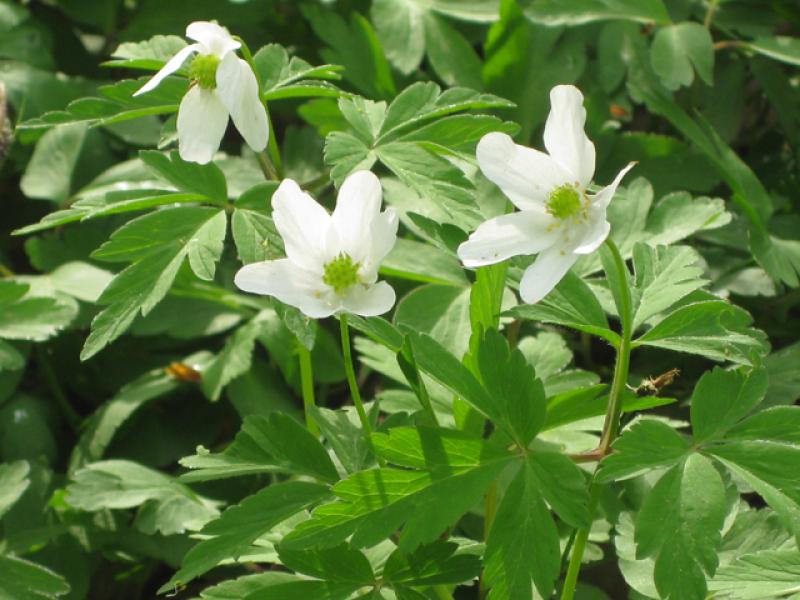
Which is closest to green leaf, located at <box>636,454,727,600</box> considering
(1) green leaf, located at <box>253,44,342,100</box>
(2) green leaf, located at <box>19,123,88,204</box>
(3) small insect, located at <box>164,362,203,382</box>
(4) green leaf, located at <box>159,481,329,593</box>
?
(4) green leaf, located at <box>159,481,329,593</box>

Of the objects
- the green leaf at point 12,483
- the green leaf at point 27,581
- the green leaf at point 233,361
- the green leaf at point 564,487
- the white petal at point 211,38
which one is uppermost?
the white petal at point 211,38

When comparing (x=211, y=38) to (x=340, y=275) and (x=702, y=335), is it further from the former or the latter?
(x=702, y=335)

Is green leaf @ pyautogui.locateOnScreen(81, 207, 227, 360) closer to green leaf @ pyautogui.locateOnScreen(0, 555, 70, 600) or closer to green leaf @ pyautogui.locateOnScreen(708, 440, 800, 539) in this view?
green leaf @ pyautogui.locateOnScreen(0, 555, 70, 600)

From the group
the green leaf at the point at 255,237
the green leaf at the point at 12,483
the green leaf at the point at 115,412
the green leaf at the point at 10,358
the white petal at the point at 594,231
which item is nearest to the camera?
the white petal at the point at 594,231

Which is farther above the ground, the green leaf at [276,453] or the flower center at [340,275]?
the flower center at [340,275]

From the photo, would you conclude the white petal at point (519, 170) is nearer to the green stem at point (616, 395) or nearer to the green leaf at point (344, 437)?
the green stem at point (616, 395)

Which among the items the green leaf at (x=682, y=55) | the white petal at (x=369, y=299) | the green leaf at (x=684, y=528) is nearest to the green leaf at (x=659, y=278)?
the green leaf at (x=684, y=528)

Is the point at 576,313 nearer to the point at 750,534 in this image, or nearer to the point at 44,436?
the point at 750,534

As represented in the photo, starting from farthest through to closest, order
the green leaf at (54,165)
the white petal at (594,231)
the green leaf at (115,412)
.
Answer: the green leaf at (54,165)
the green leaf at (115,412)
the white petal at (594,231)
